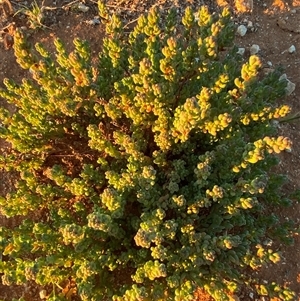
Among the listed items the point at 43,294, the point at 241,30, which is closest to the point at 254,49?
the point at 241,30

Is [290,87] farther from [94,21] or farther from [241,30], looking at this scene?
[94,21]

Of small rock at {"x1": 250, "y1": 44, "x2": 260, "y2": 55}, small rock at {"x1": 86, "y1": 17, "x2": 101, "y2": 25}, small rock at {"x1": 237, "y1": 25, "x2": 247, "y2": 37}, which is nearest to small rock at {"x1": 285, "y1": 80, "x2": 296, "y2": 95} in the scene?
small rock at {"x1": 250, "y1": 44, "x2": 260, "y2": 55}

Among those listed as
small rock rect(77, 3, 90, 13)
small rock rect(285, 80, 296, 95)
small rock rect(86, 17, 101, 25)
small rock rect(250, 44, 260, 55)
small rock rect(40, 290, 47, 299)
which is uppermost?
small rock rect(77, 3, 90, 13)

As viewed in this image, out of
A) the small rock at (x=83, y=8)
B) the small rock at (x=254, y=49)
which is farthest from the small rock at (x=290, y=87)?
the small rock at (x=83, y=8)

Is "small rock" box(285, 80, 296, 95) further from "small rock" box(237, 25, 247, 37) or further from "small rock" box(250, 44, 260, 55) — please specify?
"small rock" box(237, 25, 247, 37)

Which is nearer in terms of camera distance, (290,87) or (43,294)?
(43,294)

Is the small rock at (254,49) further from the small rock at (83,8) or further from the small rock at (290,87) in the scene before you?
the small rock at (83,8)

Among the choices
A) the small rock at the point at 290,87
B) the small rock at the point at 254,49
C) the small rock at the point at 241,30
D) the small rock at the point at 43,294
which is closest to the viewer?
the small rock at the point at 43,294

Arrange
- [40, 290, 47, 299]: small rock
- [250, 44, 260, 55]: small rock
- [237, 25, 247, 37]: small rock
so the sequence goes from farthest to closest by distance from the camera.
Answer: [237, 25, 247, 37]: small rock < [250, 44, 260, 55]: small rock < [40, 290, 47, 299]: small rock

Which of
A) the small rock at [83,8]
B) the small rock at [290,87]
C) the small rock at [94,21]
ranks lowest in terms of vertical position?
the small rock at [290,87]

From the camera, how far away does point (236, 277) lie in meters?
2.90

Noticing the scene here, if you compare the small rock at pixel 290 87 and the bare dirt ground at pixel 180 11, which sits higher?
the bare dirt ground at pixel 180 11

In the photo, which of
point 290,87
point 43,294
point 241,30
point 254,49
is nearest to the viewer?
point 43,294

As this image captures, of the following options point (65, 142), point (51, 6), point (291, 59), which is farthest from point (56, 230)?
point (291, 59)
